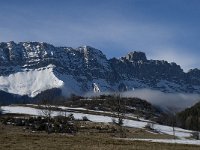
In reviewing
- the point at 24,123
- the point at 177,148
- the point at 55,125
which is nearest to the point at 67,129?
the point at 55,125

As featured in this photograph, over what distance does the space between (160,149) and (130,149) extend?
3.91 meters

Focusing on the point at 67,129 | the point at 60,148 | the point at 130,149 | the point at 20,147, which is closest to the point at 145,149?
the point at 130,149

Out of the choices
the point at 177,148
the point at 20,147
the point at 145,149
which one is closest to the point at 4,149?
the point at 20,147

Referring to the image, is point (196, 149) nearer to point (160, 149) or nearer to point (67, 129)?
point (160, 149)

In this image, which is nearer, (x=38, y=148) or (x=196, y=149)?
(x=38, y=148)

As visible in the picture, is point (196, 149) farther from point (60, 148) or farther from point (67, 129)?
point (67, 129)

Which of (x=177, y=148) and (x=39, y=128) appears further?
(x=39, y=128)

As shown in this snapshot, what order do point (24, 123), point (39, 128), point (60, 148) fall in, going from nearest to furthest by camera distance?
1. point (60, 148)
2. point (39, 128)
3. point (24, 123)

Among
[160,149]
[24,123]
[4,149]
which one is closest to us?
[4,149]

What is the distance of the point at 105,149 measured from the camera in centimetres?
5225

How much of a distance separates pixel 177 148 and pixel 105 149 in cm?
1079

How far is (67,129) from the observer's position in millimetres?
149750

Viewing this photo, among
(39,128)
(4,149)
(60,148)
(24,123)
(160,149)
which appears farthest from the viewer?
(24,123)

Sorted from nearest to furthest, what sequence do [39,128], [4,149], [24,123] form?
[4,149] < [39,128] < [24,123]
